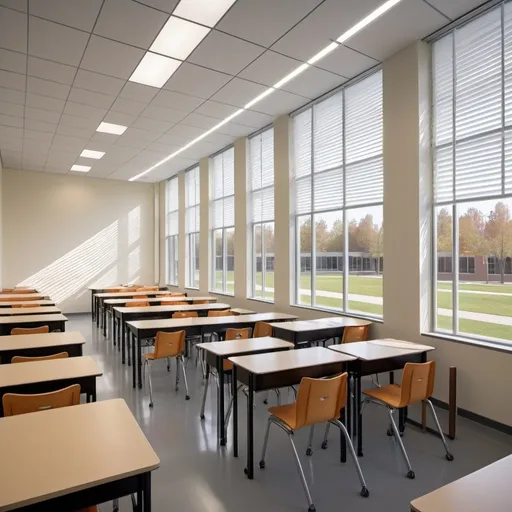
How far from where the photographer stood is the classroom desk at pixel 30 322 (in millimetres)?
4883

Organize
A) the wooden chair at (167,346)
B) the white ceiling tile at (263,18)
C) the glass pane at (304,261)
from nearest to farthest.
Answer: the white ceiling tile at (263,18)
the wooden chair at (167,346)
the glass pane at (304,261)

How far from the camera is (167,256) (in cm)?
1197

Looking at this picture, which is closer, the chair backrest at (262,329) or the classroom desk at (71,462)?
the classroom desk at (71,462)

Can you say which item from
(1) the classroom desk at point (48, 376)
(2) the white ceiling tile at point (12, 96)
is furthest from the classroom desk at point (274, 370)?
(2) the white ceiling tile at point (12, 96)

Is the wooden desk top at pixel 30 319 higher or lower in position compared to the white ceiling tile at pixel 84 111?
lower

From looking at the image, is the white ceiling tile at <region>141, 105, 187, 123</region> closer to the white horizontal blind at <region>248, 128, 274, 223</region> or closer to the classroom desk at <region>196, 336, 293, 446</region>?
the white horizontal blind at <region>248, 128, 274, 223</region>

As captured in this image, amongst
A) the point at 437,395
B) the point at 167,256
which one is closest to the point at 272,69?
the point at 437,395

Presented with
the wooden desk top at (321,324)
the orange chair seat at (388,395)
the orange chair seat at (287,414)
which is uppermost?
the wooden desk top at (321,324)

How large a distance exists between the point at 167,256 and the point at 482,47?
32.0 ft

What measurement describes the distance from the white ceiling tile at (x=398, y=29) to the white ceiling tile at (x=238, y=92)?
1550 millimetres

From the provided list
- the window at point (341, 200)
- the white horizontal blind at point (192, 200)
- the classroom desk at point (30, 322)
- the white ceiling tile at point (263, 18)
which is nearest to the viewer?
the white ceiling tile at point (263, 18)

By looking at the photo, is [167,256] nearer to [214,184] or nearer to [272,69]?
[214,184]

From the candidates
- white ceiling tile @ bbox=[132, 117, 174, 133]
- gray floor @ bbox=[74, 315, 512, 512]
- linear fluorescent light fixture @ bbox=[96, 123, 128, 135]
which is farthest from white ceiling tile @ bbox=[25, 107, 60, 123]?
gray floor @ bbox=[74, 315, 512, 512]

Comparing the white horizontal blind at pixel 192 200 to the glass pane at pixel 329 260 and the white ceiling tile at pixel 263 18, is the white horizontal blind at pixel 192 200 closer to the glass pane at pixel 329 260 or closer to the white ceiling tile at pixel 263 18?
the glass pane at pixel 329 260
